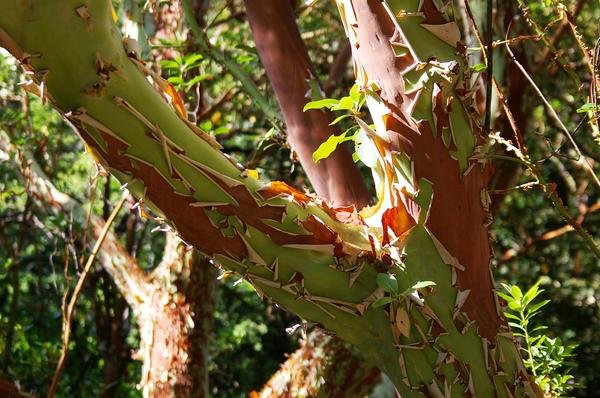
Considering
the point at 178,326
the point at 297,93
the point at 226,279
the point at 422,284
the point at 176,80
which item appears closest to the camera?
the point at 422,284

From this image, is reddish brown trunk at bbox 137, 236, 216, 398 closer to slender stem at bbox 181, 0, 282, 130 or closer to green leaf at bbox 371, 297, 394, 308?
slender stem at bbox 181, 0, 282, 130

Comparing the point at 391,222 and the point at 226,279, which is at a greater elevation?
the point at 226,279

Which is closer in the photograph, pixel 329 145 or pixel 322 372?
pixel 329 145

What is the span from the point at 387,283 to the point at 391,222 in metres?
0.08

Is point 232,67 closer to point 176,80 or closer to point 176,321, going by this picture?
point 176,80

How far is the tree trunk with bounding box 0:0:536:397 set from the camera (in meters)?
0.65

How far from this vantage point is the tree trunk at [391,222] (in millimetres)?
649

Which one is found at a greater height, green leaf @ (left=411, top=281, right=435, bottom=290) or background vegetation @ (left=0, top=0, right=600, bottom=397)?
background vegetation @ (left=0, top=0, right=600, bottom=397)

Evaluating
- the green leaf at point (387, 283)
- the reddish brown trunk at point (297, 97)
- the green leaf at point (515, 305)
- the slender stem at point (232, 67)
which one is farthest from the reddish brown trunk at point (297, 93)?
the green leaf at point (387, 283)

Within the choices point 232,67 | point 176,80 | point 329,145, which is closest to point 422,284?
point 329,145

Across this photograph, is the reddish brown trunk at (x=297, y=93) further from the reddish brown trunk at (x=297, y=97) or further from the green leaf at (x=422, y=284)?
the green leaf at (x=422, y=284)

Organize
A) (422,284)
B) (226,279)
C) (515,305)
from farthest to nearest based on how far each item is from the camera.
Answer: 1. (226,279)
2. (515,305)
3. (422,284)

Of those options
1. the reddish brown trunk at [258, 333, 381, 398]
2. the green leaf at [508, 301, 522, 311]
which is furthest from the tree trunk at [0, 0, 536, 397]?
the reddish brown trunk at [258, 333, 381, 398]

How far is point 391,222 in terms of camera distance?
0.73 m
